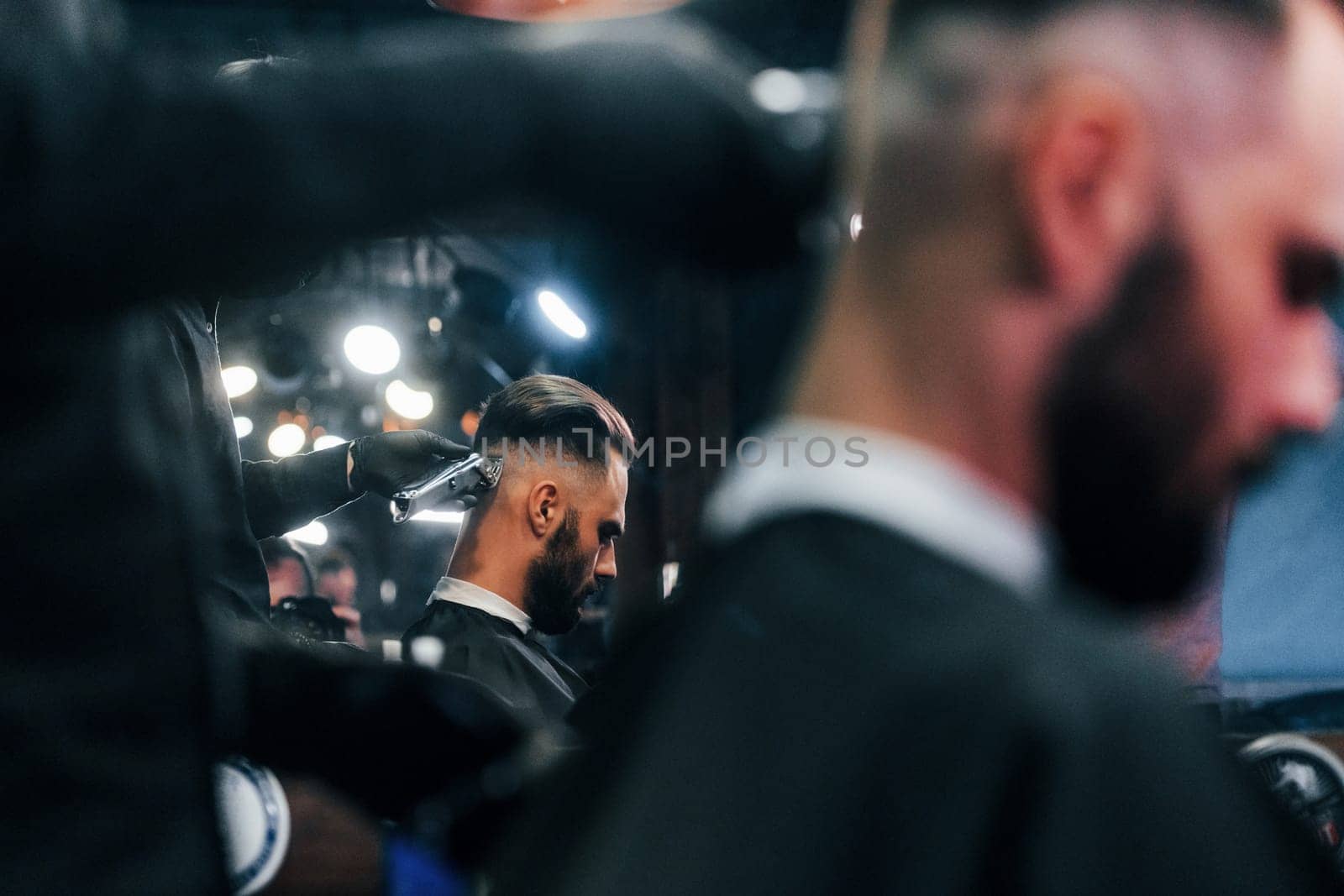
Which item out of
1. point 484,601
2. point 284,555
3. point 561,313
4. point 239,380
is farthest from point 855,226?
point 239,380

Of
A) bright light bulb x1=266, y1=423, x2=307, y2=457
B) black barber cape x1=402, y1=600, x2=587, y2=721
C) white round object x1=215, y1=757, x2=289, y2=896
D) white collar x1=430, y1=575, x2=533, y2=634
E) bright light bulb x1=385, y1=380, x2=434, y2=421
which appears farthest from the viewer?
bright light bulb x1=266, y1=423, x2=307, y2=457

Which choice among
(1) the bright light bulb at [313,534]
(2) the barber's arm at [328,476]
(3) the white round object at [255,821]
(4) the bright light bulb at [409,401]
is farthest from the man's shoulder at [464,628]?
(1) the bright light bulb at [313,534]

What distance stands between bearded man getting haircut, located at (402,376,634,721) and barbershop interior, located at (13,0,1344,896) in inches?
74.7

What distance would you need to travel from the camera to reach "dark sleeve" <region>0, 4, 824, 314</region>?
0.53 metres

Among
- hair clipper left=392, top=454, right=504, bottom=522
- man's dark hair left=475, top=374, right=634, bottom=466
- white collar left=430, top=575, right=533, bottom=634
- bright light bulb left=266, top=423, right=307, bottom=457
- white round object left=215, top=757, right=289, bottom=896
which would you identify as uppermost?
bright light bulb left=266, top=423, right=307, bottom=457

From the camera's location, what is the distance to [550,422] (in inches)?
116

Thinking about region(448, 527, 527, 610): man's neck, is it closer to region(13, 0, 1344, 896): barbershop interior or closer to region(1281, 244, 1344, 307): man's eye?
region(13, 0, 1344, 896): barbershop interior

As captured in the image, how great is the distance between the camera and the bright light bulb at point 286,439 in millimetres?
8039

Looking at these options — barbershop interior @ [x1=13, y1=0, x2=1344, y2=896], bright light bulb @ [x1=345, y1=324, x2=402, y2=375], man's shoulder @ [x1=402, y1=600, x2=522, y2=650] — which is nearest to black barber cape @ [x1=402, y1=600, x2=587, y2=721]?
man's shoulder @ [x1=402, y1=600, x2=522, y2=650]

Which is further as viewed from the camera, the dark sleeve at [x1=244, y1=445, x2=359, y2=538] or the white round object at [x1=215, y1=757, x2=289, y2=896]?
the dark sleeve at [x1=244, y1=445, x2=359, y2=538]

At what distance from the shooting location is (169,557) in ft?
2.20

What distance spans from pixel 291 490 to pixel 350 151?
75.8 inches

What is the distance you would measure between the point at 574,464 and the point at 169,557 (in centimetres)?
227

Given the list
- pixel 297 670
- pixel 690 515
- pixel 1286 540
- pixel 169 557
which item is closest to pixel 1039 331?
pixel 169 557
